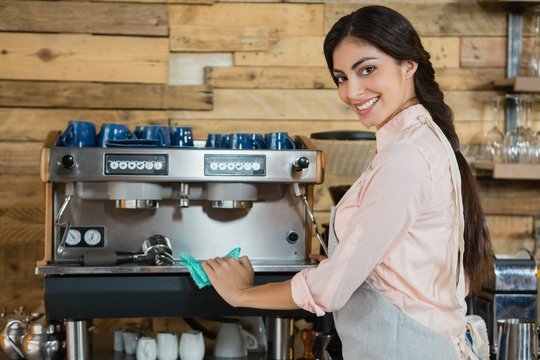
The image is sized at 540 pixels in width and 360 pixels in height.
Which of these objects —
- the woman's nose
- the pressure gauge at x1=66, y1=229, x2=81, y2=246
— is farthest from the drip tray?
the woman's nose

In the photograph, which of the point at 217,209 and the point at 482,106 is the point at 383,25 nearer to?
the point at 217,209

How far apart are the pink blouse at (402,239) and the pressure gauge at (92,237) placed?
40.5 inches

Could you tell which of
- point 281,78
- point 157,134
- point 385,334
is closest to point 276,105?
point 281,78

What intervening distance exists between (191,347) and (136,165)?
592 mm

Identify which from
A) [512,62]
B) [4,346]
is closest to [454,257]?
[4,346]

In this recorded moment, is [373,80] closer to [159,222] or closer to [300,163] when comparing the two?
[300,163]

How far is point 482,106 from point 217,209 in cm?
118

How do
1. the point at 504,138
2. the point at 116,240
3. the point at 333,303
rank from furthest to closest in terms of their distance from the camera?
1. the point at 504,138
2. the point at 116,240
3. the point at 333,303

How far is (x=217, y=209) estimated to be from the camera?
2768mm

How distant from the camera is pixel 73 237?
265 cm

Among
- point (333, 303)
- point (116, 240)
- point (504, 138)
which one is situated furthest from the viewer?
point (504, 138)

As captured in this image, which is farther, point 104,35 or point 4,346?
point 104,35

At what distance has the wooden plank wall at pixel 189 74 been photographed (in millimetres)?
3232

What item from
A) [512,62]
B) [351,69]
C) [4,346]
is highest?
[512,62]
